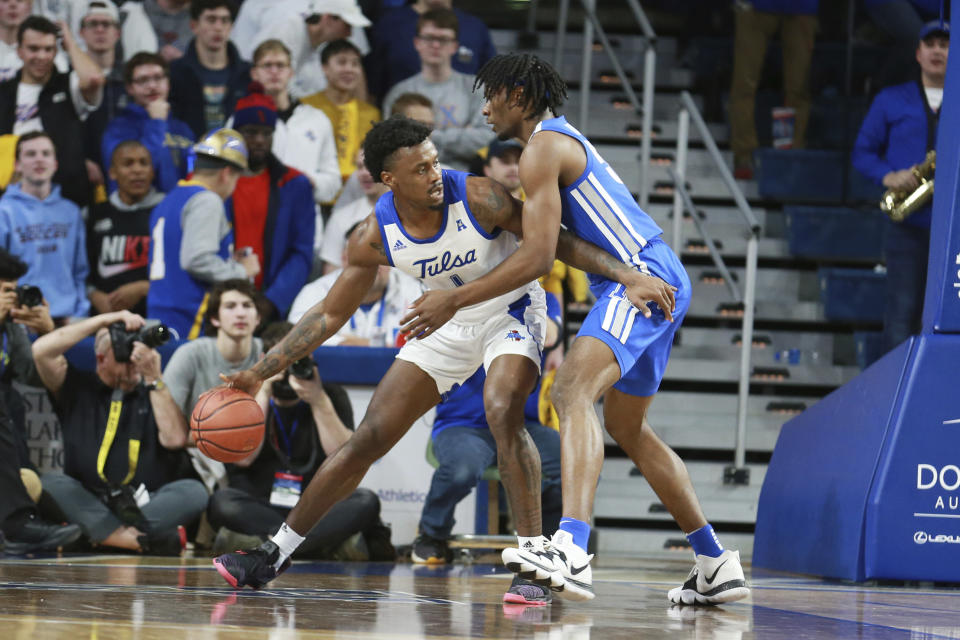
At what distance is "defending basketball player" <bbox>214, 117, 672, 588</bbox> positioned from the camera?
478 cm

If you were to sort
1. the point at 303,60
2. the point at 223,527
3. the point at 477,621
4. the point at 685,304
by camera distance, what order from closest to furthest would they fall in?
the point at 477,621 < the point at 685,304 < the point at 223,527 < the point at 303,60

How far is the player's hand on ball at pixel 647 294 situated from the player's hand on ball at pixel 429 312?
65 cm

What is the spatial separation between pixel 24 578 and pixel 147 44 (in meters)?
6.15

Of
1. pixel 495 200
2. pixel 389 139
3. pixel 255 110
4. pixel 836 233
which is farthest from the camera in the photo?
pixel 836 233

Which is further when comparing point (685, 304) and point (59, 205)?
point (59, 205)

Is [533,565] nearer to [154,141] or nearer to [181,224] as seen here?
[181,224]

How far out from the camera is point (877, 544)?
19.1ft

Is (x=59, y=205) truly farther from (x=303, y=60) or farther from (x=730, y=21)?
(x=730, y=21)

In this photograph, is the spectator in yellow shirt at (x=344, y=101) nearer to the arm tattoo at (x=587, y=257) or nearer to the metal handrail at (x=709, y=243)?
the metal handrail at (x=709, y=243)

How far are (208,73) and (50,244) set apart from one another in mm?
2076

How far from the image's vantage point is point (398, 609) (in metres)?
4.12

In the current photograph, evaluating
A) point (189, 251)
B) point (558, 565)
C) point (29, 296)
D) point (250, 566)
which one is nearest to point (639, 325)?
point (558, 565)

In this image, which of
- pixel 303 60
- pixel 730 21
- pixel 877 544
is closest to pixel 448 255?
pixel 877 544

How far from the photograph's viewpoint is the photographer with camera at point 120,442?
7.13 metres
